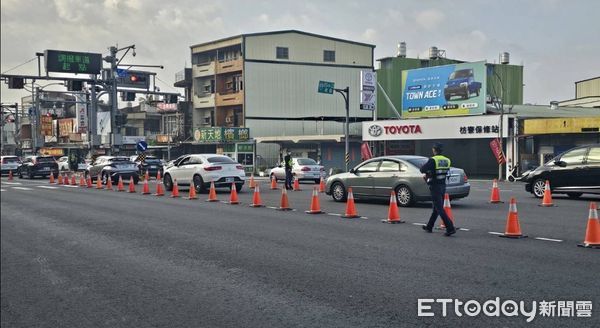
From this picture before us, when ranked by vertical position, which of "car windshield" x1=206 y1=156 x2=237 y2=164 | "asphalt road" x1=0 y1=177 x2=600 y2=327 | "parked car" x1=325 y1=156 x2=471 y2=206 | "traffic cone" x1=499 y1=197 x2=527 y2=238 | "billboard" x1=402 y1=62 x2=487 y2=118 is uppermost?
"billboard" x1=402 y1=62 x2=487 y2=118

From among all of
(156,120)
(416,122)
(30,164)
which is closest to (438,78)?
(416,122)

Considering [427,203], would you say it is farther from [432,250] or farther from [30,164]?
[30,164]

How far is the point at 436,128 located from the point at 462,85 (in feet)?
11.5

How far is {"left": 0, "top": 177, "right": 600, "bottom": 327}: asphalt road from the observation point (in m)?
5.47

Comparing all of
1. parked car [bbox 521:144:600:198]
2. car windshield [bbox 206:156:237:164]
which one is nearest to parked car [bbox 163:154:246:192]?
car windshield [bbox 206:156:237:164]

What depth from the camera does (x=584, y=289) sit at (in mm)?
6355

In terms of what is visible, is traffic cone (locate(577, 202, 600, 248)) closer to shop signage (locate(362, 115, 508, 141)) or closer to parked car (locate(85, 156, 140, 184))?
parked car (locate(85, 156, 140, 184))

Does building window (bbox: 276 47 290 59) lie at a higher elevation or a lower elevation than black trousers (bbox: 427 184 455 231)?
higher

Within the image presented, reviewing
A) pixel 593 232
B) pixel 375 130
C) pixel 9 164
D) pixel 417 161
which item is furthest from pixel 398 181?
pixel 375 130

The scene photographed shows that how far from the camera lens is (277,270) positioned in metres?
7.70

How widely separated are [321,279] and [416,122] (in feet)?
116

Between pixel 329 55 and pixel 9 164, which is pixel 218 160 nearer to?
pixel 9 164

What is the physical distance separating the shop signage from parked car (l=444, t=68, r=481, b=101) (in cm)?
226

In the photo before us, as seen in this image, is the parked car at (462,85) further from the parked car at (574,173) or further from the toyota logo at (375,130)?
the parked car at (574,173)
